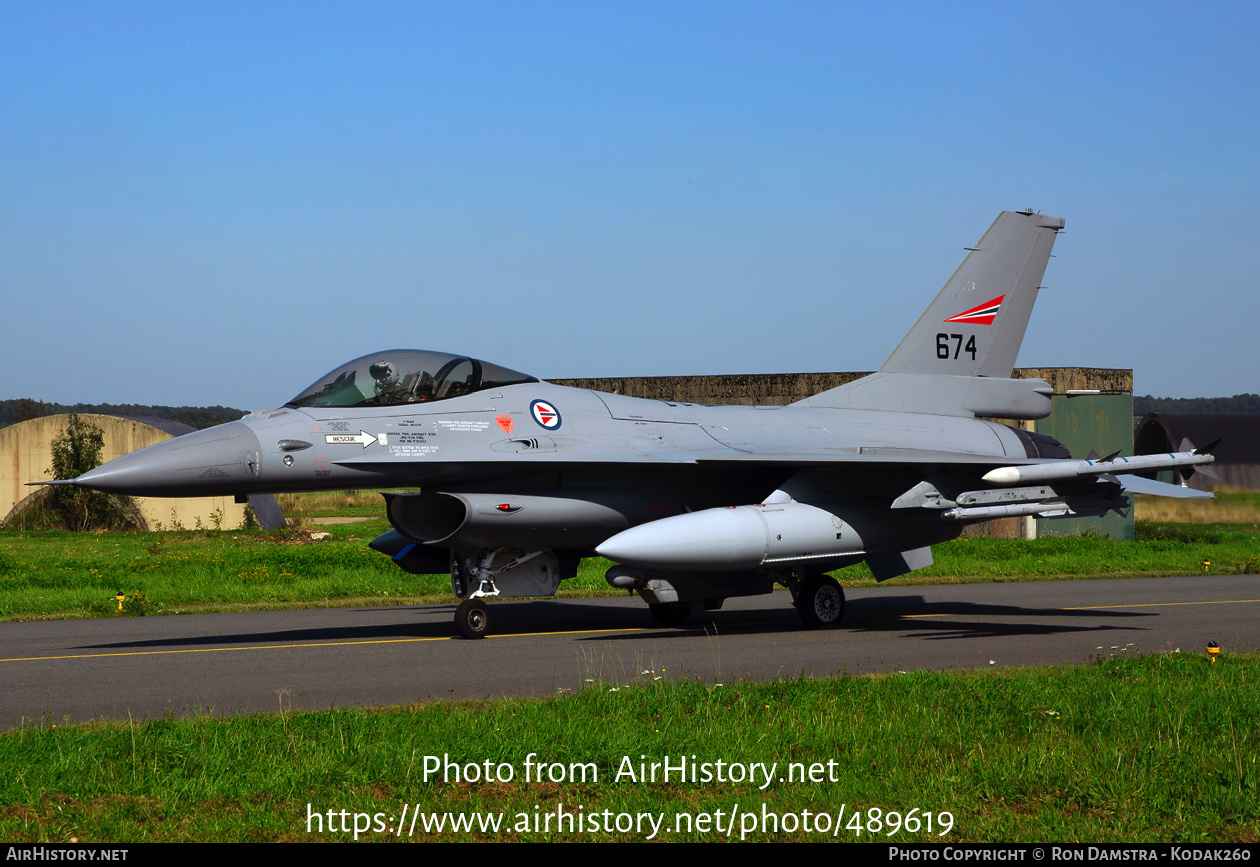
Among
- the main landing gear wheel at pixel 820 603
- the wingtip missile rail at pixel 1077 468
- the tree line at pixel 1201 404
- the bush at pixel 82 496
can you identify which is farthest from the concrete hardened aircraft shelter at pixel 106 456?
the tree line at pixel 1201 404

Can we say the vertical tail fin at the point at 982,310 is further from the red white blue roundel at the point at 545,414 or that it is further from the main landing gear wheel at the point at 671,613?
Answer: the red white blue roundel at the point at 545,414

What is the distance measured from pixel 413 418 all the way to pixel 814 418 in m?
5.45

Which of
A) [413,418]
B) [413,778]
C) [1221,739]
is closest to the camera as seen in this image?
[413,778]

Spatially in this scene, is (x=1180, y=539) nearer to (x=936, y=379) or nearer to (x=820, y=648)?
(x=936, y=379)

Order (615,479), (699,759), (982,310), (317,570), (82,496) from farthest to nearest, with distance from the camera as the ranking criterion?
(82,496)
(317,570)
(982,310)
(615,479)
(699,759)

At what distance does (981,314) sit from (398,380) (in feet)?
27.7

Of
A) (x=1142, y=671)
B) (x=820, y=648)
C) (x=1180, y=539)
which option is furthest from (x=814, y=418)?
(x=1180, y=539)

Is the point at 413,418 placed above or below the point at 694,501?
above

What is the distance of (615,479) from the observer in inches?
518

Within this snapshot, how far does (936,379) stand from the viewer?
1612 centimetres

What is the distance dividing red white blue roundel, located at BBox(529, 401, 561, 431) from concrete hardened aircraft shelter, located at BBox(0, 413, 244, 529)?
918 inches

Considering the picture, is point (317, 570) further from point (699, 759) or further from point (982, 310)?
point (699, 759)

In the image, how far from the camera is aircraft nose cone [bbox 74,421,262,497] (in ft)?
35.1

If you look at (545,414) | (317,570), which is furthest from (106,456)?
(545,414)
